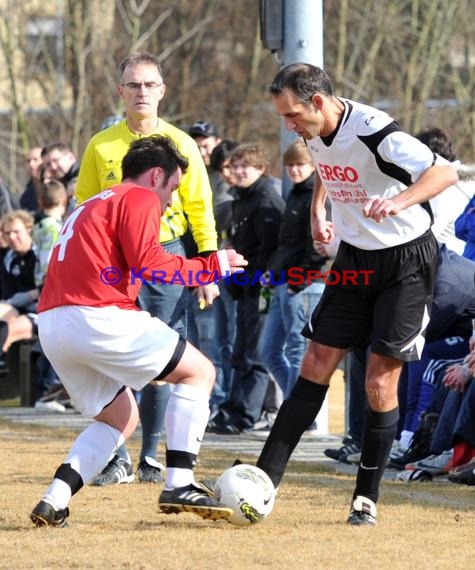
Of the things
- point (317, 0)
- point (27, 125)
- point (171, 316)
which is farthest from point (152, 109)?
point (27, 125)

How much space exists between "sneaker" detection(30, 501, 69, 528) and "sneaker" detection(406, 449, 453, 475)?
2.85 metres

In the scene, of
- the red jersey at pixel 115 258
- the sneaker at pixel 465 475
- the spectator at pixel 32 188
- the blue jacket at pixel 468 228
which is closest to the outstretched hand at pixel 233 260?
the red jersey at pixel 115 258

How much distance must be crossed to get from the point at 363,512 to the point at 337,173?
5.40ft

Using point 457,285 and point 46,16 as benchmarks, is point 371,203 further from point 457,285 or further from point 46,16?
point 46,16

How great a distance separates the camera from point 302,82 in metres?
6.26

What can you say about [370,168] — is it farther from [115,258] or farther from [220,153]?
[220,153]

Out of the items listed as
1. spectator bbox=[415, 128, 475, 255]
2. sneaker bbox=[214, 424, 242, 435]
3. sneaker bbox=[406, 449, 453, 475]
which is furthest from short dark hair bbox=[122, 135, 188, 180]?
sneaker bbox=[214, 424, 242, 435]

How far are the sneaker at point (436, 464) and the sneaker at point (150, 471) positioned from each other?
1637 millimetres

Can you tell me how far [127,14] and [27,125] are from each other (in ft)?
9.46

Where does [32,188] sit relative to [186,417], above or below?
above

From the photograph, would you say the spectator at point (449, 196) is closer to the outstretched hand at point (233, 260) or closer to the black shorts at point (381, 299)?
the black shorts at point (381, 299)

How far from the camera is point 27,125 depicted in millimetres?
23844

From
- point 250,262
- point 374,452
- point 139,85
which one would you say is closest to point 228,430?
point 250,262

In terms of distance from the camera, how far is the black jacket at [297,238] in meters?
10.2
